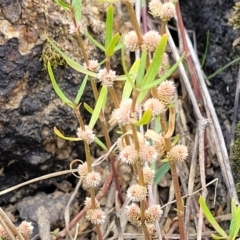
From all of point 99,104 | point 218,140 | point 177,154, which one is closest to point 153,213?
point 177,154

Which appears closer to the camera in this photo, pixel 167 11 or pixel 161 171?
pixel 167 11

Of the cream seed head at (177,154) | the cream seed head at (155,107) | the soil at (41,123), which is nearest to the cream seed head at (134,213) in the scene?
the cream seed head at (177,154)

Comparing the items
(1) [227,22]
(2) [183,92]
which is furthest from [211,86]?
(1) [227,22]

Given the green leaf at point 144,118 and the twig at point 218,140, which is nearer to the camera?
the green leaf at point 144,118

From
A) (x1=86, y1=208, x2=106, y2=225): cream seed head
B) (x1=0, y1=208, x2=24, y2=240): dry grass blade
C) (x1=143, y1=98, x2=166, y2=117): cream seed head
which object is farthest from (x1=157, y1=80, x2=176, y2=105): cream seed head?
(x1=0, y1=208, x2=24, y2=240): dry grass blade

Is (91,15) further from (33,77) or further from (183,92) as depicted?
(183,92)

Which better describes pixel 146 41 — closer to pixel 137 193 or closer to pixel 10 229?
pixel 137 193

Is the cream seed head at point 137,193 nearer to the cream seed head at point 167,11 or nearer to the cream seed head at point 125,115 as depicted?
the cream seed head at point 125,115

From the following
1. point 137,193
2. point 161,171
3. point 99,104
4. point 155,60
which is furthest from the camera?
point 161,171
